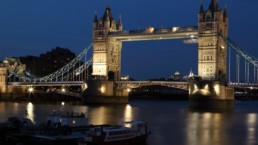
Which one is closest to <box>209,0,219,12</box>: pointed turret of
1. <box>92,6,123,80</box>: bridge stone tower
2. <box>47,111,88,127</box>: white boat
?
<box>92,6,123,80</box>: bridge stone tower

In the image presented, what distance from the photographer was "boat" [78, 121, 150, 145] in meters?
23.7

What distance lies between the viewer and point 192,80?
5778 centimetres

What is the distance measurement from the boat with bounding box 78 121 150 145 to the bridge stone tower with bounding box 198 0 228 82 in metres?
31.8

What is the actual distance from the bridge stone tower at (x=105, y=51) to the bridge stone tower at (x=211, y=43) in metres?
14.1

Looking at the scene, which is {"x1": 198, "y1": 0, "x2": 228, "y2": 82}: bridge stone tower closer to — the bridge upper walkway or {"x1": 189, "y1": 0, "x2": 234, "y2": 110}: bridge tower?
{"x1": 189, "y1": 0, "x2": 234, "y2": 110}: bridge tower

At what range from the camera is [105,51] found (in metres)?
67.6

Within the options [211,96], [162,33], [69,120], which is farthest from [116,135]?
[162,33]

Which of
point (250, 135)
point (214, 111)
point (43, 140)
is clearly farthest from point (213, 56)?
point (43, 140)

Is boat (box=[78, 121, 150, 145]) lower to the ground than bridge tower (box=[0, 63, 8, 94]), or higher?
lower

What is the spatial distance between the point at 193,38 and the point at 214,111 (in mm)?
11528

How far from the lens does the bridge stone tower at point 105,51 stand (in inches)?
2657

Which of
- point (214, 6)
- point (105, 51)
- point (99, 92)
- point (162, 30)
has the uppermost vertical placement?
point (214, 6)

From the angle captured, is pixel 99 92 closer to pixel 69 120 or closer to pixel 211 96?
pixel 211 96

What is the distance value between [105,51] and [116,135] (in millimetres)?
43456
